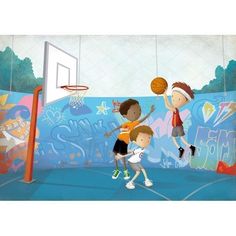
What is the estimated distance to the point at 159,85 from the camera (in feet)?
13.8

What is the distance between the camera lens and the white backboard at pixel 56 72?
12.6 ft

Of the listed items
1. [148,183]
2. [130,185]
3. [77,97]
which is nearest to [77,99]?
[77,97]

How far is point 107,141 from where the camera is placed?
4.20 m

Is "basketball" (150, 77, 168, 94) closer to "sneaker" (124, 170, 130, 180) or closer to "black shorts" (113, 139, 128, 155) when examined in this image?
"black shorts" (113, 139, 128, 155)

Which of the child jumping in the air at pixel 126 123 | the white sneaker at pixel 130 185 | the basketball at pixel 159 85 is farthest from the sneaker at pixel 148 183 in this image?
the basketball at pixel 159 85

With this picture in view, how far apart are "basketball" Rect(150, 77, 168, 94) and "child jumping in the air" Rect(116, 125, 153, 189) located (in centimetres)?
52

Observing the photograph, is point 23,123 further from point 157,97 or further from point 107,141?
point 157,97

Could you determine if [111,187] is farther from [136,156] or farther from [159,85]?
[159,85]

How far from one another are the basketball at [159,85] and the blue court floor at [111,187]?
1.11 meters

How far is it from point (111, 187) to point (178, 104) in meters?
1.42

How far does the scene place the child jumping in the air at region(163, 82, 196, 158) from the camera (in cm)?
418

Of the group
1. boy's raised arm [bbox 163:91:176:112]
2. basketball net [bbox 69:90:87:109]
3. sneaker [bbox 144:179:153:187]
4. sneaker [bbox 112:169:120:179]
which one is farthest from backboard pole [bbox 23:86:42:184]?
boy's raised arm [bbox 163:91:176:112]

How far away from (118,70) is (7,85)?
1532mm
